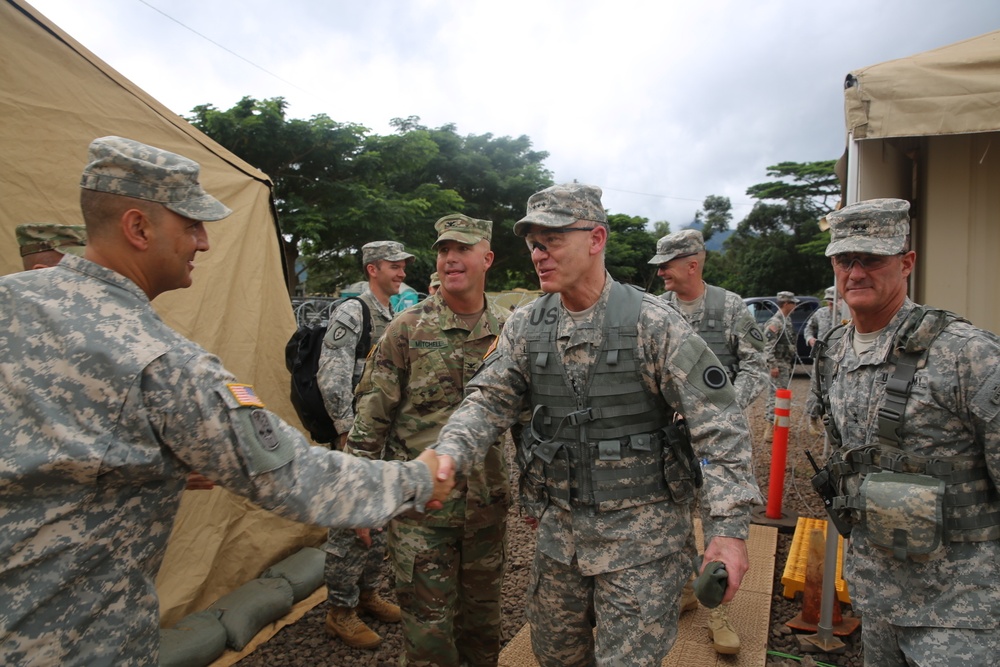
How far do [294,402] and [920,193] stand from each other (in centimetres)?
414

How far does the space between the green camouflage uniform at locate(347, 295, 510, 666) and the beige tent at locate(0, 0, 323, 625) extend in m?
1.62

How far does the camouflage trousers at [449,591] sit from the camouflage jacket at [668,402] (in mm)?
590

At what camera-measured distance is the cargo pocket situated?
87.4 inches

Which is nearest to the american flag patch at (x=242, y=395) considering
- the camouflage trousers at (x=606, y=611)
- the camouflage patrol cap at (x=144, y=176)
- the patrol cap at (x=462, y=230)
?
the camouflage patrol cap at (x=144, y=176)

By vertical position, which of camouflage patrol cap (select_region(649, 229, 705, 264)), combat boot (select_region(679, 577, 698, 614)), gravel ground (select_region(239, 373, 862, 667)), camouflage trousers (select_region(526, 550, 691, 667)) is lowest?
gravel ground (select_region(239, 373, 862, 667))

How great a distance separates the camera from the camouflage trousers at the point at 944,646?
7.13ft

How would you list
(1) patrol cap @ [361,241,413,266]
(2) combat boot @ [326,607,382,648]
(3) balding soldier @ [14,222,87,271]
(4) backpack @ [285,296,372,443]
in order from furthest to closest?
1. (1) patrol cap @ [361,241,413,266]
2. (4) backpack @ [285,296,372,443]
3. (2) combat boot @ [326,607,382,648]
4. (3) balding soldier @ [14,222,87,271]

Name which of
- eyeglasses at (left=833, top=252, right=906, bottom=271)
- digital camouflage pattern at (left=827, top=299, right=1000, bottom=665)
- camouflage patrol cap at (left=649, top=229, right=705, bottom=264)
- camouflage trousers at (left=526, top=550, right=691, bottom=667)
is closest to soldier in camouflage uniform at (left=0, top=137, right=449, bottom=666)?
camouflage trousers at (left=526, top=550, right=691, bottom=667)

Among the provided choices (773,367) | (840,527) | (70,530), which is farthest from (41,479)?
(773,367)

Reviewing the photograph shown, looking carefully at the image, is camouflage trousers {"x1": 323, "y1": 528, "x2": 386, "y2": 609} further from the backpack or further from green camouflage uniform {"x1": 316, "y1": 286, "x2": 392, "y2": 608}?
the backpack

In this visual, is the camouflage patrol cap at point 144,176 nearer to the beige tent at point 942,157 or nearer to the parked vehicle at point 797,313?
the beige tent at point 942,157

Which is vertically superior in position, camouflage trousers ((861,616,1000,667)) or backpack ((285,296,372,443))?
backpack ((285,296,372,443))

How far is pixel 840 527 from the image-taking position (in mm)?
2580

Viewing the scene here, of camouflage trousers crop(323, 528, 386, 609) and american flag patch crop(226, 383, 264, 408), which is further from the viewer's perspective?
camouflage trousers crop(323, 528, 386, 609)
